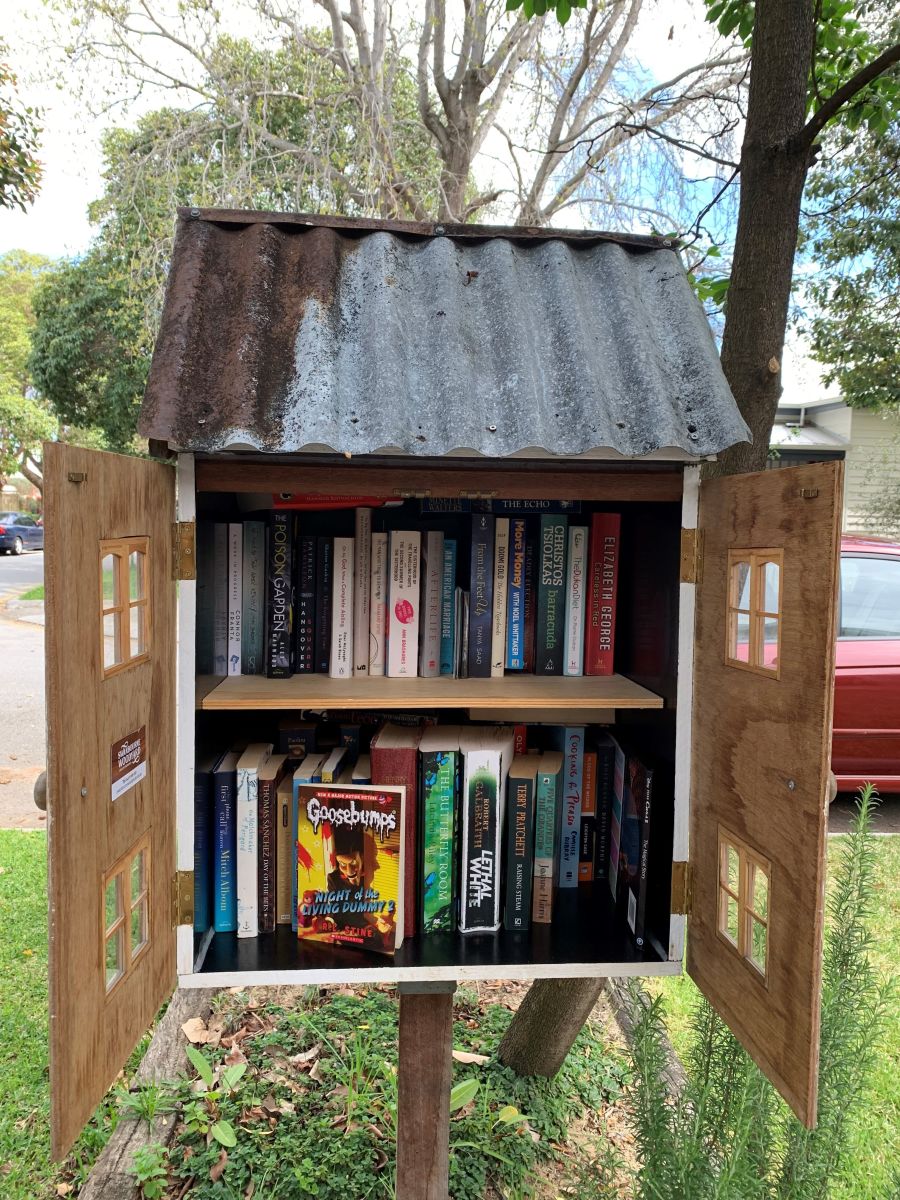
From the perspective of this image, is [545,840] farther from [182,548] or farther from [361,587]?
[182,548]

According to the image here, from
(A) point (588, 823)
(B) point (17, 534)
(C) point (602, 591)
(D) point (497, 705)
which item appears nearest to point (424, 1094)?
(A) point (588, 823)

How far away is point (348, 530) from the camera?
2070 mm

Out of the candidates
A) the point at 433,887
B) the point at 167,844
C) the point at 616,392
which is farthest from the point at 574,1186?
the point at 616,392

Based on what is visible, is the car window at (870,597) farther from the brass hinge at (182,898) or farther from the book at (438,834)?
the brass hinge at (182,898)

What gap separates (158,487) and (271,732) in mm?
840

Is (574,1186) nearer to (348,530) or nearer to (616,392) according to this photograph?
(348,530)

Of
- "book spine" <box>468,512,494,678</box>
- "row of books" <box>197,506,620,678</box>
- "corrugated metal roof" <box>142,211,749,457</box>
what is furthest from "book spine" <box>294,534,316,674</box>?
"corrugated metal roof" <box>142,211,749,457</box>

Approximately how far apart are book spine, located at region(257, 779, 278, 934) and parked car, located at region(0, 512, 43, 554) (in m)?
24.2

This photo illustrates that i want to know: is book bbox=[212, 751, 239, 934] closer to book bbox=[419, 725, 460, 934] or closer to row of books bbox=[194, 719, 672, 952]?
row of books bbox=[194, 719, 672, 952]

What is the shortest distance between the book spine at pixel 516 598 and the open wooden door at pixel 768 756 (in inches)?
18.4

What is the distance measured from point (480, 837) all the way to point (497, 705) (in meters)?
0.30

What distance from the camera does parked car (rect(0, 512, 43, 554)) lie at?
23.7 metres

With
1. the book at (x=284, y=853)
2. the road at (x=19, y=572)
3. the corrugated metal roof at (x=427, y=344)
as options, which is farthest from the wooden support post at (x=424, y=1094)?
the road at (x=19, y=572)

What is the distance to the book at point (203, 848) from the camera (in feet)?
5.49
